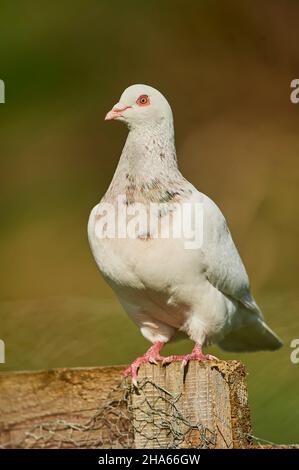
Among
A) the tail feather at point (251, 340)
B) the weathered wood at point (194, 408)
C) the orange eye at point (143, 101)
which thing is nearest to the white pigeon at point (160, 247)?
the orange eye at point (143, 101)

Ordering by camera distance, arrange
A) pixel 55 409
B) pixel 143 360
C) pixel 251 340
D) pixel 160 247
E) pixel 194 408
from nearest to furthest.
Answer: pixel 55 409
pixel 194 408
pixel 143 360
pixel 160 247
pixel 251 340

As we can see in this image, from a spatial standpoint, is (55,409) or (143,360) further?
(143,360)

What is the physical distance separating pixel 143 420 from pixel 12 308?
12.0ft

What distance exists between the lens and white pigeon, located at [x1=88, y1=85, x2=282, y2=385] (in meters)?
4.13

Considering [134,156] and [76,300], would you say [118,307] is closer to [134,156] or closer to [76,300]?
[76,300]

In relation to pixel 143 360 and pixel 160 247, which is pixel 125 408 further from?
pixel 160 247

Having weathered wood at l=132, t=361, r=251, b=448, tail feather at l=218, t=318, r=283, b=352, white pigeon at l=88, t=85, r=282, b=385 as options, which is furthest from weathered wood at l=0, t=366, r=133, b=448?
tail feather at l=218, t=318, r=283, b=352

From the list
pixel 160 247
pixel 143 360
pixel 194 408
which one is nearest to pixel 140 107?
pixel 160 247

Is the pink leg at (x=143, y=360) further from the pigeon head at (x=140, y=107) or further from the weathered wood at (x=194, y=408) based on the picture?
the pigeon head at (x=140, y=107)

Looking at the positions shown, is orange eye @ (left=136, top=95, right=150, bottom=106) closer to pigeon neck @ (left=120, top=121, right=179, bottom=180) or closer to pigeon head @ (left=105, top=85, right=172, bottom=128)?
pigeon head @ (left=105, top=85, right=172, bottom=128)

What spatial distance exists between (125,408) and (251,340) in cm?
210

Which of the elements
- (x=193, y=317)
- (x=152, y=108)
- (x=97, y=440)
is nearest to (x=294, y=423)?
(x=193, y=317)

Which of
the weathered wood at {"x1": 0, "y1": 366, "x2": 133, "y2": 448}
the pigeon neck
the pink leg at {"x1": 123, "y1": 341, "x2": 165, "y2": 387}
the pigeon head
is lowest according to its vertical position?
the weathered wood at {"x1": 0, "y1": 366, "x2": 133, "y2": 448}

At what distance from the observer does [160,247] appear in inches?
161
